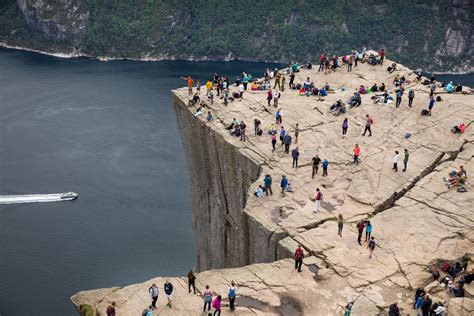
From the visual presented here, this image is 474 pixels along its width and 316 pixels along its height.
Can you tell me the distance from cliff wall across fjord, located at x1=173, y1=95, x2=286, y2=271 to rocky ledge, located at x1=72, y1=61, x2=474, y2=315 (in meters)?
0.12

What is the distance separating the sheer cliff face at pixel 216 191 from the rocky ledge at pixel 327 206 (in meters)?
0.17

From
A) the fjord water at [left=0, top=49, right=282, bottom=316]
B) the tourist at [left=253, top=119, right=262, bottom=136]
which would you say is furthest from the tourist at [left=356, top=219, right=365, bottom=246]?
the fjord water at [left=0, top=49, right=282, bottom=316]

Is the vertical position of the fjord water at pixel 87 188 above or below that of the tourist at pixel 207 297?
below

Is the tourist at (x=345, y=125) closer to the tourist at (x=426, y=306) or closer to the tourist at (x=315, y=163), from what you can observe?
the tourist at (x=315, y=163)

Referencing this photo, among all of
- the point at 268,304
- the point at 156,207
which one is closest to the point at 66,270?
the point at 156,207

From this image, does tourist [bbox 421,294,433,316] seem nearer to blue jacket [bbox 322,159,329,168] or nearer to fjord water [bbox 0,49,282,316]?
blue jacket [bbox 322,159,329,168]

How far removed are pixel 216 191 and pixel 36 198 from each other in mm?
68518

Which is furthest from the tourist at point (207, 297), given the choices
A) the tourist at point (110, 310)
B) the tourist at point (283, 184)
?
the tourist at point (283, 184)

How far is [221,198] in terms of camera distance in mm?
54625

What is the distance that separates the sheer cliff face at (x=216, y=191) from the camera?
1961 inches

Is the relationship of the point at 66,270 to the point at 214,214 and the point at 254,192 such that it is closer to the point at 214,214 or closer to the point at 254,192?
the point at 214,214

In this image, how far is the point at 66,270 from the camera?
89812mm

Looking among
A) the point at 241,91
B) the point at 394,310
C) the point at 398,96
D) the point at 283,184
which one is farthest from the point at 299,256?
the point at 241,91

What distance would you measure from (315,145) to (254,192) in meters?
9.60
